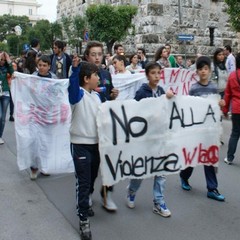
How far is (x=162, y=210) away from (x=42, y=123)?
2.39m

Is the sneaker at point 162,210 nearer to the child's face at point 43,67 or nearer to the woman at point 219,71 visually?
the child's face at point 43,67

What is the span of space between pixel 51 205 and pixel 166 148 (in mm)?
1545

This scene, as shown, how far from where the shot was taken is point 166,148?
4.68 metres

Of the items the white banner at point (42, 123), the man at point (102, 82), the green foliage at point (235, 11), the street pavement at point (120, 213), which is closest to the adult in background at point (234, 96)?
→ the street pavement at point (120, 213)

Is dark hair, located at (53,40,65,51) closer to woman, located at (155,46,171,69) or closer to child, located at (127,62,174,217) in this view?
woman, located at (155,46,171,69)

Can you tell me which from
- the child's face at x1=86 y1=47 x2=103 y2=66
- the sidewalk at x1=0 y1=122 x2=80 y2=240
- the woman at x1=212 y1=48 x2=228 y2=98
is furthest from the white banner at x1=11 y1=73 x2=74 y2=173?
the woman at x1=212 y1=48 x2=228 y2=98

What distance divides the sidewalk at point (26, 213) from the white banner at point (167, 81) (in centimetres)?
329

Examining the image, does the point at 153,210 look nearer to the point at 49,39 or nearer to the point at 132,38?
the point at 132,38

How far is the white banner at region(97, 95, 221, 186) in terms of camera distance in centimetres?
434

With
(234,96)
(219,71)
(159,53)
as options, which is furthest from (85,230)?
(219,71)

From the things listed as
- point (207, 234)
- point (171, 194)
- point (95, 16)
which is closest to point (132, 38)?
point (95, 16)

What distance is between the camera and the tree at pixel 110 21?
19562 mm

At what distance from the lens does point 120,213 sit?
4.79 meters

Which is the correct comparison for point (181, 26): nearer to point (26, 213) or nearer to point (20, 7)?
point (26, 213)
